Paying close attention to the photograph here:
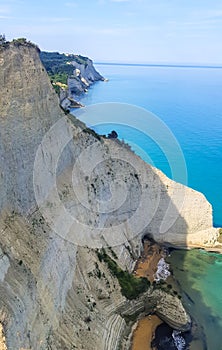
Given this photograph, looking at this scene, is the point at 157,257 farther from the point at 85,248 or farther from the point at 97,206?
the point at 85,248

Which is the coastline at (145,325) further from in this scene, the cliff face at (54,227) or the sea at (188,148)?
the sea at (188,148)

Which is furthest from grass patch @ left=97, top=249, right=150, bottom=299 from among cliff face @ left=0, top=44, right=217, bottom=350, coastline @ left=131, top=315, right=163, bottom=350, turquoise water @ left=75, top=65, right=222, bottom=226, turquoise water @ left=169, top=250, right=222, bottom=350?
turquoise water @ left=75, top=65, right=222, bottom=226

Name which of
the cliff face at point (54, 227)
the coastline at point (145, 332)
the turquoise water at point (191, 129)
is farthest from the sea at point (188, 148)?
the cliff face at point (54, 227)

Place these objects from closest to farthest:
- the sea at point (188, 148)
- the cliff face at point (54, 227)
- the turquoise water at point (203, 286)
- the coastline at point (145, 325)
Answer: the cliff face at point (54, 227), the coastline at point (145, 325), the turquoise water at point (203, 286), the sea at point (188, 148)

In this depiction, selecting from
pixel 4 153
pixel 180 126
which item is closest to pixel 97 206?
pixel 4 153

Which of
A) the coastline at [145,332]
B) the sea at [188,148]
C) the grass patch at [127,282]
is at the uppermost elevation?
the sea at [188,148]

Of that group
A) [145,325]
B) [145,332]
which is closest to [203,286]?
[145,325]

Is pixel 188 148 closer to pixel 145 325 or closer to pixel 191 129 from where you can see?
pixel 191 129

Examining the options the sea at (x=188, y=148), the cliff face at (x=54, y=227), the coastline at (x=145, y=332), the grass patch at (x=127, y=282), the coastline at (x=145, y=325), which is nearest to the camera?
the cliff face at (x=54, y=227)
